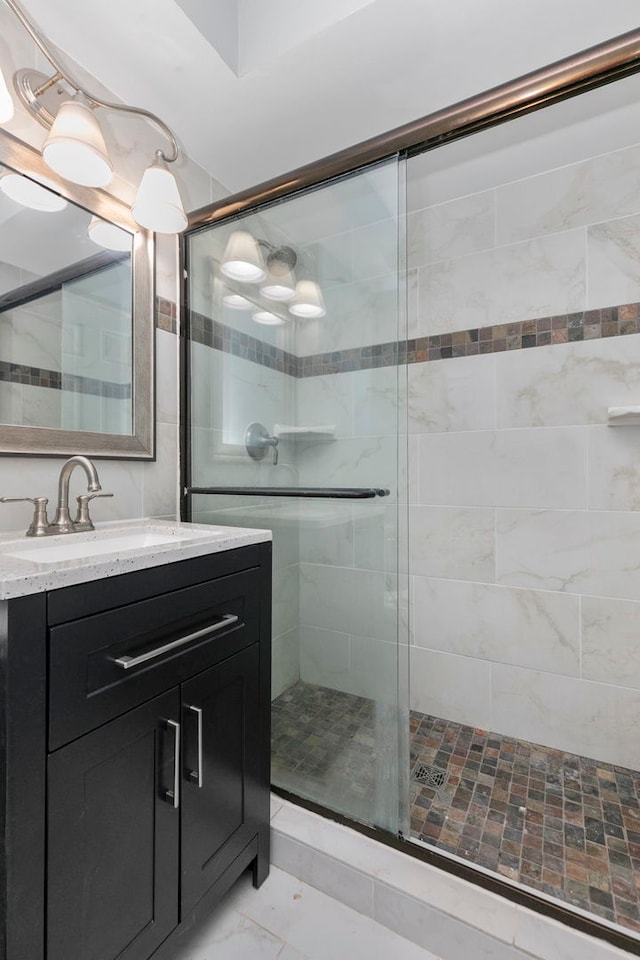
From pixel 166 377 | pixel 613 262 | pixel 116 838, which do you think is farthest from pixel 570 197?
pixel 116 838

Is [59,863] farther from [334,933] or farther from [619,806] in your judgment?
[619,806]

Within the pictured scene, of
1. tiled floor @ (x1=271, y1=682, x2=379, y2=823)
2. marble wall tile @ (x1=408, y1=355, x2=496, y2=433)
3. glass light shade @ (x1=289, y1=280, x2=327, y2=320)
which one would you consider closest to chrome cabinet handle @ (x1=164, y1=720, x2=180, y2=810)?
tiled floor @ (x1=271, y1=682, x2=379, y2=823)

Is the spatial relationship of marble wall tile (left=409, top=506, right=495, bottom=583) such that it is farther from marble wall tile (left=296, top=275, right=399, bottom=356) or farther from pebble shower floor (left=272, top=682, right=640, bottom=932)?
marble wall tile (left=296, top=275, right=399, bottom=356)

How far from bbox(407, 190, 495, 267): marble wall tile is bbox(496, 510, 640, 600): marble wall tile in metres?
1.09

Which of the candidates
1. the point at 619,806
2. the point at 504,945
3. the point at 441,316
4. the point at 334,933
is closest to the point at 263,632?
the point at 334,933

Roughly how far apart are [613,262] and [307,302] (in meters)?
1.11

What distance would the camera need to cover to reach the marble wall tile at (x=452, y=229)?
1.79 m

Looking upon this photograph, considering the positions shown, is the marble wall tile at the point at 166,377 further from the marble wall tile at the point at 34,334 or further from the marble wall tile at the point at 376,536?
the marble wall tile at the point at 376,536

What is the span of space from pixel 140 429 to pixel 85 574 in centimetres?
81

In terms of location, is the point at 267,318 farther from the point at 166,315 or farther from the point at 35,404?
the point at 35,404

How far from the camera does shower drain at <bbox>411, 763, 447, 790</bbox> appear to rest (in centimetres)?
144

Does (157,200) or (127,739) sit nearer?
(127,739)

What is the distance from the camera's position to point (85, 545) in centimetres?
114

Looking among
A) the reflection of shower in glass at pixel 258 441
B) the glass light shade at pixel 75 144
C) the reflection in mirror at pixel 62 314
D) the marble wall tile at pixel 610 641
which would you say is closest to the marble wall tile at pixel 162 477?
the reflection in mirror at pixel 62 314
